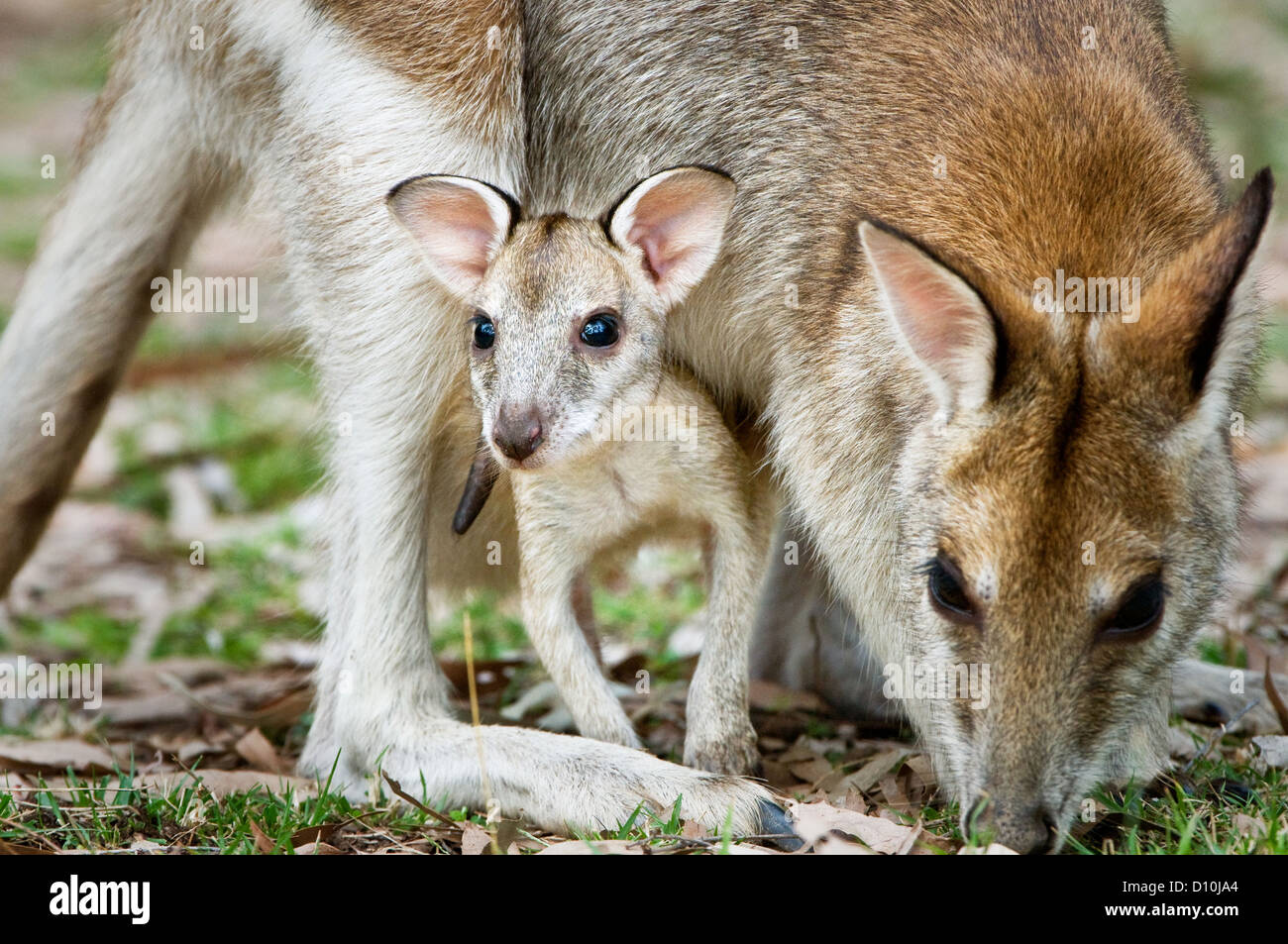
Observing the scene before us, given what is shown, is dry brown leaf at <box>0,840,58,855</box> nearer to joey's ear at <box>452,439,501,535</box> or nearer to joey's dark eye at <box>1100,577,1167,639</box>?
joey's ear at <box>452,439,501,535</box>

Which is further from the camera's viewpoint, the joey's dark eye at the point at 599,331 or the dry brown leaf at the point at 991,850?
the joey's dark eye at the point at 599,331

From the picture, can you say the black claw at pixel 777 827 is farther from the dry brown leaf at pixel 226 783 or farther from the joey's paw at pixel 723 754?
the dry brown leaf at pixel 226 783

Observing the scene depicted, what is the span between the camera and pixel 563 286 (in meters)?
4.13

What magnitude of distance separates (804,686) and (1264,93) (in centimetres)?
765

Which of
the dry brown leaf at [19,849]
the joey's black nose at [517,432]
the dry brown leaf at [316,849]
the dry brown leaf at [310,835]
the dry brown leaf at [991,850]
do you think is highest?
the joey's black nose at [517,432]

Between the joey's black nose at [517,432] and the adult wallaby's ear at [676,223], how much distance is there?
0.66m

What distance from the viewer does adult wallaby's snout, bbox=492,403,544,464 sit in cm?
388

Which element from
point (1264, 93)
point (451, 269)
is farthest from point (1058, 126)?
point (1264, 93)

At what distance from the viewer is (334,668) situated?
472cm

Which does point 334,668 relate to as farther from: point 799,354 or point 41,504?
point 799,354

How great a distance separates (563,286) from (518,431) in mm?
487

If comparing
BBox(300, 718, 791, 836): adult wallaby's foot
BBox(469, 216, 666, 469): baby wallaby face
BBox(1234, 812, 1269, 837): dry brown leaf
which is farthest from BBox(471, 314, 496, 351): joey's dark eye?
BBox(1234, 812, 1269, 837): dry brown leaf

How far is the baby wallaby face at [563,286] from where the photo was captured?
13.2ft

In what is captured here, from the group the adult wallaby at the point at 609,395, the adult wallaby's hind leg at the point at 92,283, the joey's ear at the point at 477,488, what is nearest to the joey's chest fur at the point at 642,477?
the adult wallaby at the point at 609,395
